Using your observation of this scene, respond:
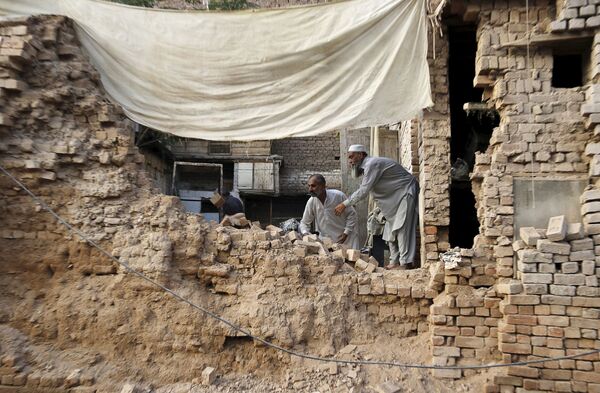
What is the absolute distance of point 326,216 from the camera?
654 cm

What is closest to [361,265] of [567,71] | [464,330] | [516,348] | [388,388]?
[464,330]

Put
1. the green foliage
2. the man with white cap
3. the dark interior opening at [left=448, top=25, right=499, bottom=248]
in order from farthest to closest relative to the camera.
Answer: the green foliage
the dark interior opening at [left=448, top=25, right=499, bottom=248]
the man with white cap

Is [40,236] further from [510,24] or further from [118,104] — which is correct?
[510,24]

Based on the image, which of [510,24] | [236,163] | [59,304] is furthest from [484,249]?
[236,163]

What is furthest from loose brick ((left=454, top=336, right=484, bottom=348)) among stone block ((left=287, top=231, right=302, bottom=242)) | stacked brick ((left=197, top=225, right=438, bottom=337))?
stone block ((left=287, top=231, right=302, bottom=242))

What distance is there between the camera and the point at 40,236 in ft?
15.3

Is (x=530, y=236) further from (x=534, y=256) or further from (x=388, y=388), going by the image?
(x=388, y=388)

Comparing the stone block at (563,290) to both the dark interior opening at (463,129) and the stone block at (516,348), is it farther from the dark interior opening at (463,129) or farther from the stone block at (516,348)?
the dark interior opening at (463,129)

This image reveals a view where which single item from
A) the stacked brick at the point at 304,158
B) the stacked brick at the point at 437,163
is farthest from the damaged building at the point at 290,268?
the stacked brick at the point at 304,158

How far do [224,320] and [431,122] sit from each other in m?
3.10

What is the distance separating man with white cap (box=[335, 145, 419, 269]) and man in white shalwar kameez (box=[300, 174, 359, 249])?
0.45 m

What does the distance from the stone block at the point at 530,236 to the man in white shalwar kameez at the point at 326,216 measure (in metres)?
2.62

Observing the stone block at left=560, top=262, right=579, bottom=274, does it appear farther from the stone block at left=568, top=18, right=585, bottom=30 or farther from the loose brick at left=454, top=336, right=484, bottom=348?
the stone block at left=568, top=18, right=585, bottom=30

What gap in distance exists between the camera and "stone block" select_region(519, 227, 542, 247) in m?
4.02
